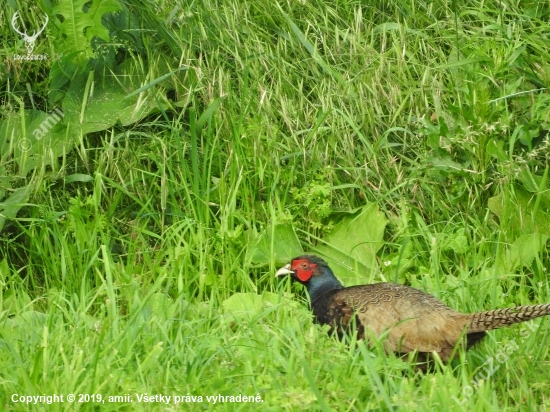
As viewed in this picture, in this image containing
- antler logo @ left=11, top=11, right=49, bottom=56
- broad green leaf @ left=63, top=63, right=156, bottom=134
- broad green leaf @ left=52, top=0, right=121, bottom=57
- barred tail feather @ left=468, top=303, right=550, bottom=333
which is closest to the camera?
barred tail feather @ left=468, top=303, right=550, bottom=333

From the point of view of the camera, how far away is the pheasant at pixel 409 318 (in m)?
4.29

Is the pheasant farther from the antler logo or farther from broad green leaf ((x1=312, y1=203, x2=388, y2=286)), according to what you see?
the antler logo

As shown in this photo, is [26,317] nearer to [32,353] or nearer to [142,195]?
[32,353]

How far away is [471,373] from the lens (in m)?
4.27

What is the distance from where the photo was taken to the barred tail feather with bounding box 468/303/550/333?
13.6 ft

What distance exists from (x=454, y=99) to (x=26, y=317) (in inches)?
106

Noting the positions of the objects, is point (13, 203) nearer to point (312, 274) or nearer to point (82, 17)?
point (82, 17)

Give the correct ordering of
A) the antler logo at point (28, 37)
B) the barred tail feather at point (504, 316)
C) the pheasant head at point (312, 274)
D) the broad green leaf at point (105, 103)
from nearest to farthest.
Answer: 1. the barred tail feather at point (504, 316)
2. the pheasant head at point (312, 274)
3. the broad green leaf at point (105, 103)
4. the antler logo at point (28, 37)

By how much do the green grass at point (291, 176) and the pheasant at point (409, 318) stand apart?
0.42 feet

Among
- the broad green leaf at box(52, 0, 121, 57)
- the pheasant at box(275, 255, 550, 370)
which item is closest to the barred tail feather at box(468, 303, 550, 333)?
the pheasant at box(275, 255, 550, 370)

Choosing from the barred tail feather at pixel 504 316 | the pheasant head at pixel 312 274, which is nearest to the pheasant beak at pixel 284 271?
the pheasant head at pixel 312 274

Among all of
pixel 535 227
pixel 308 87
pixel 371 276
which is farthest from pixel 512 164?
pixel 308 87

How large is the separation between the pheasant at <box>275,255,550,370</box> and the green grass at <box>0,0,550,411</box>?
0.42 feet

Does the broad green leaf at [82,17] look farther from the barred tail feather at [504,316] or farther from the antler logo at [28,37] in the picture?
the barred tail feather at [504,316]
